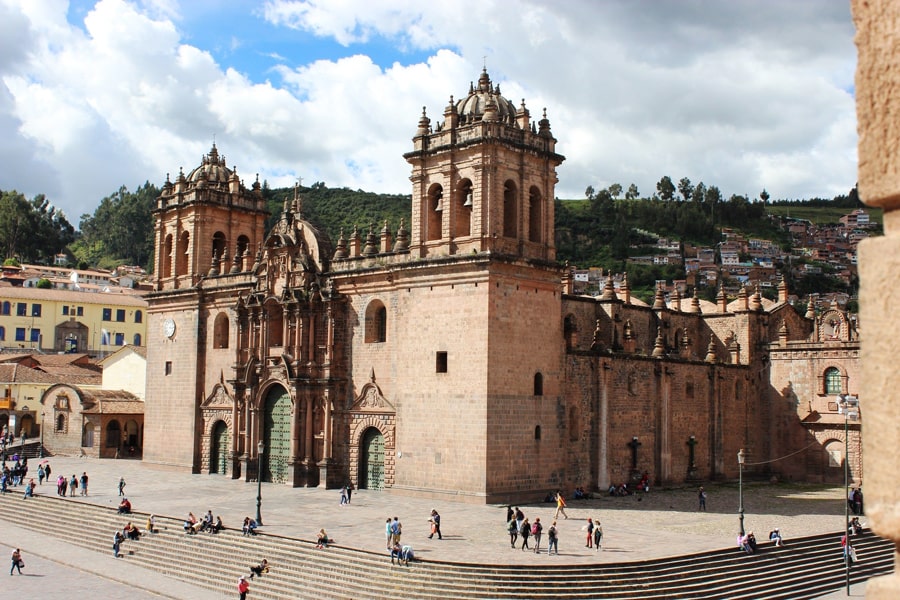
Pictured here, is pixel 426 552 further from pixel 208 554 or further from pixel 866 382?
pixel 866 382

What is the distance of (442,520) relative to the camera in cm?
2633

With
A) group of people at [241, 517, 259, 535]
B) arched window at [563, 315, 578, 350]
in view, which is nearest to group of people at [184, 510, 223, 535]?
group of people at [241, 517, 259, 535]

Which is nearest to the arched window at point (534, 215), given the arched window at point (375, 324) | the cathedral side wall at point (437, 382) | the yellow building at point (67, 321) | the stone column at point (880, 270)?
the cathedral side wall at point (437, 382)

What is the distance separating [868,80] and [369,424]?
31363 mm

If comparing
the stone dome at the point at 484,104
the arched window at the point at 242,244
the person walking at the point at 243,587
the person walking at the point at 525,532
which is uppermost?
the stone dome at the point at 484,104

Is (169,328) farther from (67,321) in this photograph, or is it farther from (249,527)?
(67,321)

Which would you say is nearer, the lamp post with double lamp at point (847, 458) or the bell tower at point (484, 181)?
the lamp post with double lamp at point (847, 458)

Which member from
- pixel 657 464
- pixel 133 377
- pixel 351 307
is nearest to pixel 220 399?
pixel 351 307

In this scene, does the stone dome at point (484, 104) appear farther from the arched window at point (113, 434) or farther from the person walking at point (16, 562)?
the arched window at point (113, 434)

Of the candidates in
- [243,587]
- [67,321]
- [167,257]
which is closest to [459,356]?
[243,587]

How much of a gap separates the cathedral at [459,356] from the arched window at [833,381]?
96mm

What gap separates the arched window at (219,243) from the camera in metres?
43.2

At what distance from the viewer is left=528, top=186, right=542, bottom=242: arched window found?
31.9 m

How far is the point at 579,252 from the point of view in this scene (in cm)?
10688
